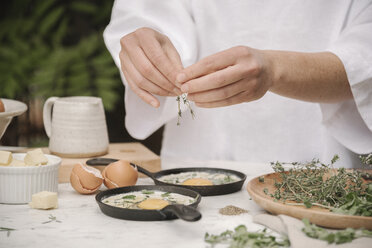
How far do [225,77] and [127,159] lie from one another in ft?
1.93

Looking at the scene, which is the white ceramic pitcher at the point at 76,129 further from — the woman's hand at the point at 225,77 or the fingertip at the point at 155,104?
the woman's hand at the point at 225,77

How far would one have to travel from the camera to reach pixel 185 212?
1150mm

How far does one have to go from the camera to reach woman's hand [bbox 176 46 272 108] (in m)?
1.51

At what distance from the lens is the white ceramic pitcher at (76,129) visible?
1869 mm

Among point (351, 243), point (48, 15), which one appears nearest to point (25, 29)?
point (48, 15)

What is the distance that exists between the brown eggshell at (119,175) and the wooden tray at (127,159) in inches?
9.1

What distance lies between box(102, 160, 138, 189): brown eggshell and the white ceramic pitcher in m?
0.31

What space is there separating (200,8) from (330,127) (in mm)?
815

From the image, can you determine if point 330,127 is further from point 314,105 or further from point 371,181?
point 371,181

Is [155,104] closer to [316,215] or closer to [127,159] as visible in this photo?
[127,159]

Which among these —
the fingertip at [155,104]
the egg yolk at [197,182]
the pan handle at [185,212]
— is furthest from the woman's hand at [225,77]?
the pan handle at [185,212]

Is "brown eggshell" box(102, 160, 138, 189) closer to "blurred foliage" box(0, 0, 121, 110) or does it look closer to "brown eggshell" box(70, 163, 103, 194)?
"brown eggshell" box(70, 163, 103, 194)

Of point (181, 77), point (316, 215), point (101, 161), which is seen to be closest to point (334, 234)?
point (316, 215)

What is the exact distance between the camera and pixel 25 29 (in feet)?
13.5
